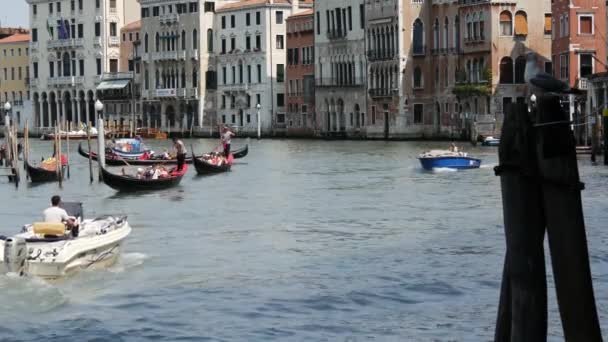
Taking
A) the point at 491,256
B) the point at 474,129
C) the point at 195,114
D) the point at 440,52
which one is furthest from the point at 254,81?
the point at 491,256

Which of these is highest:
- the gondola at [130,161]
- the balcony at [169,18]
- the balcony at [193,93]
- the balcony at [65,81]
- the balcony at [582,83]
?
the balcony at [169,18]

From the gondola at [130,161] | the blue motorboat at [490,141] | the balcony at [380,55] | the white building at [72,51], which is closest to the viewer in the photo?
the gondola at [130,161]

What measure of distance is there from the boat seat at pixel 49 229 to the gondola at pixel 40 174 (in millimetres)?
13491

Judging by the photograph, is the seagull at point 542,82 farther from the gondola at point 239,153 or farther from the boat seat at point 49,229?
the gondola at point 239,153

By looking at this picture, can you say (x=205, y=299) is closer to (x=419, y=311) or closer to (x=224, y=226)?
(x=419, y=311)

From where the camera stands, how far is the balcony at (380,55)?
1805 inches

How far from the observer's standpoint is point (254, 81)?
55000 millimetres

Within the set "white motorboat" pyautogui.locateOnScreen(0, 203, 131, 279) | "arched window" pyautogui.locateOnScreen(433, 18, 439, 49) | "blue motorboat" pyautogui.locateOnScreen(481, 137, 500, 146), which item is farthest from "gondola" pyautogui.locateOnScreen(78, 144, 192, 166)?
"white motorboat" pyautogui.locateOnScreen(0, 203, 131, 279)

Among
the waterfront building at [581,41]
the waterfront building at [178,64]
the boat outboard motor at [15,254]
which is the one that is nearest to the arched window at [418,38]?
the waterfront building at [581,41]

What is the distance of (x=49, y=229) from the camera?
463 inches

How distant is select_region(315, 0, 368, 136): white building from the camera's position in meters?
48.3

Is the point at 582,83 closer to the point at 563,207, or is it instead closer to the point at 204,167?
the point at 204,167

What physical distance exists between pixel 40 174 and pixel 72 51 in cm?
3913

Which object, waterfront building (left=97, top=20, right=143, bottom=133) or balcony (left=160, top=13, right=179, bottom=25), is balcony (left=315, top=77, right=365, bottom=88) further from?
waterfront building (left=97, top=20, right=143, bottom=133)
